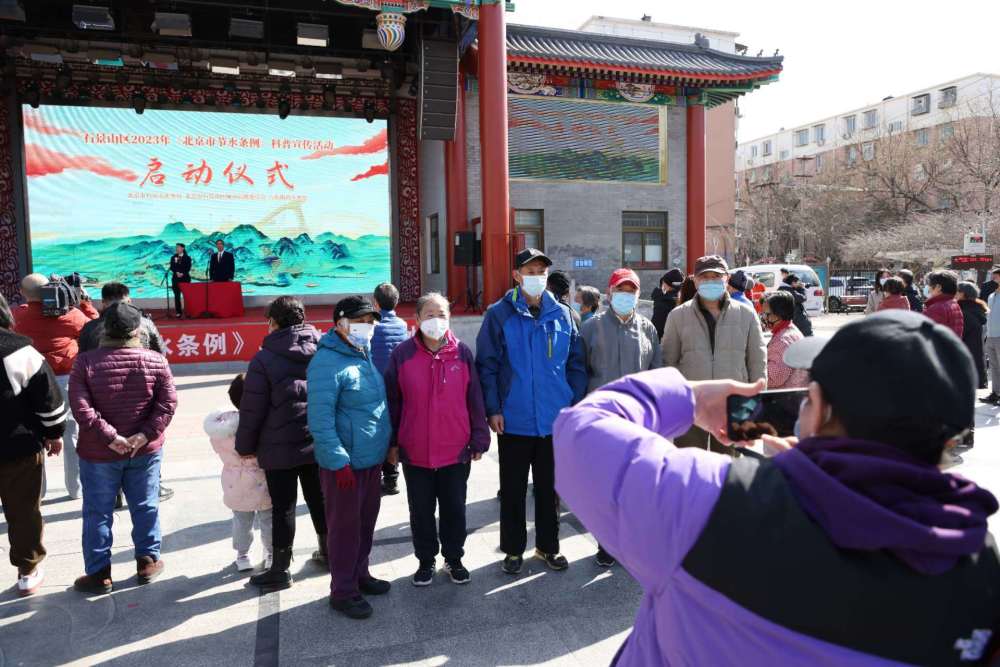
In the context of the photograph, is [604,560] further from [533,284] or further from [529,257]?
[529,257]

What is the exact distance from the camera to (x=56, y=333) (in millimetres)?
4762

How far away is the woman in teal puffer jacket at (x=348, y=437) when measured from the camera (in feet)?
10.3

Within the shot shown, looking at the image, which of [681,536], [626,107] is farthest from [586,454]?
[626,107]

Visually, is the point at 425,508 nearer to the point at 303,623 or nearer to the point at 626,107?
the point at 303,623

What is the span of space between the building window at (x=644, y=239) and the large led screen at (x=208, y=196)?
19.3 ft

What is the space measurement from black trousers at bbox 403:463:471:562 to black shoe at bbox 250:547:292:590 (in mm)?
683

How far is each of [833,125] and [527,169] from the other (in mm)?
44475

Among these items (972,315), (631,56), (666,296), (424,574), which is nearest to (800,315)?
(666,296)

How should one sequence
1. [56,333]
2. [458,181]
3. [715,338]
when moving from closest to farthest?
1. [715,338]
2. [56,333]
3. [458,181]

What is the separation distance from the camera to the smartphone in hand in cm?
117

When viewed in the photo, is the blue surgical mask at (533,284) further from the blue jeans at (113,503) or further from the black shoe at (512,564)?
the blue jeans at (113,503)

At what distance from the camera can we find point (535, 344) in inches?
146

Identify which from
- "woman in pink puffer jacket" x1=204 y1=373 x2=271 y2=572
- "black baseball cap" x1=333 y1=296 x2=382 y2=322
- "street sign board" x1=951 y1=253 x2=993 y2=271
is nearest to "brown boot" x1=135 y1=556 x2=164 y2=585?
"woman in pink puffer jacket" x1=204 y1=373 x2=271 y2=572

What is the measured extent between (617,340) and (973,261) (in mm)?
16415
